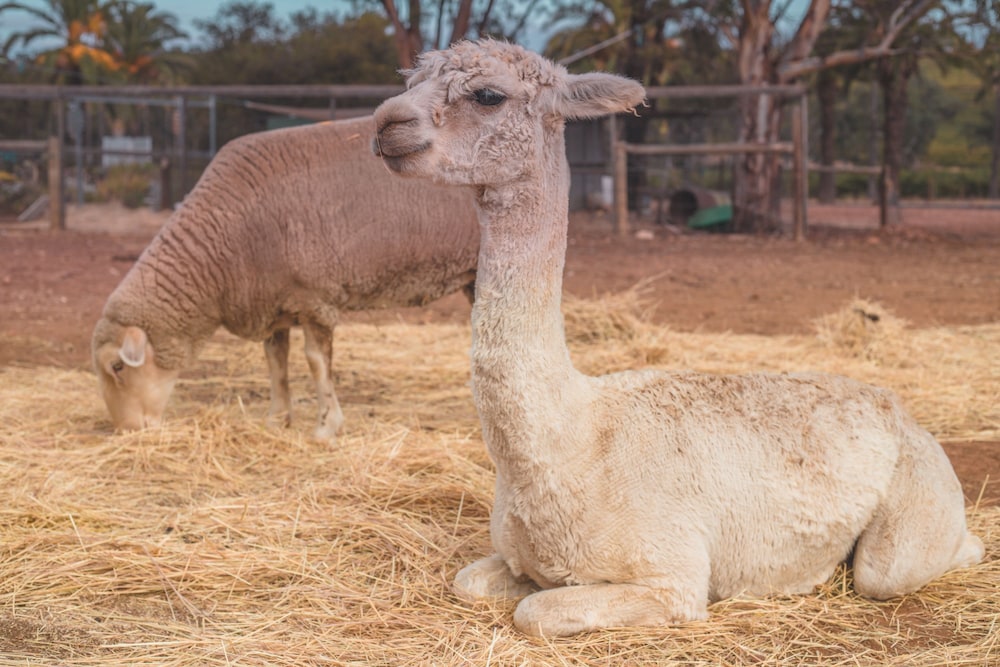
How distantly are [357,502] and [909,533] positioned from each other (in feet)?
7.26

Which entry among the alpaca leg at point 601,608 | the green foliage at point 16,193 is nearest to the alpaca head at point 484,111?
the alpaca leg at point 601,608

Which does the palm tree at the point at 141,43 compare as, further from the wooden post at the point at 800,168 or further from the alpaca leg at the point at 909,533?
the alpaca leg at the point at 909,533

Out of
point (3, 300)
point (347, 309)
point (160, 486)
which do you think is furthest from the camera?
point (3, 300)

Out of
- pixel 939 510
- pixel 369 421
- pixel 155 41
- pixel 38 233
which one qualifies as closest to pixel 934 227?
pixel 38 233

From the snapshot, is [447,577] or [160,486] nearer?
[447,577]

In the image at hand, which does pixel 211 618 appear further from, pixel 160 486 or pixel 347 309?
pixel 347 309

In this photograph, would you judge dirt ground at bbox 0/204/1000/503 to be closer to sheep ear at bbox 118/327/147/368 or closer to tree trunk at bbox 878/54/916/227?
sheep ear at bbox 118/327/147/368

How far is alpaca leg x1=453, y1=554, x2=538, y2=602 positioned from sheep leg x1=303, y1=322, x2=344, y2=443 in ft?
7.71

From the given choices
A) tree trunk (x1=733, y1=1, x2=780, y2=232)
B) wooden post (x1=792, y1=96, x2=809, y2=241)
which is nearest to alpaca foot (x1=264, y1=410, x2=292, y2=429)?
wooden post (x1=792, y1=96, x2=809, y2=241)

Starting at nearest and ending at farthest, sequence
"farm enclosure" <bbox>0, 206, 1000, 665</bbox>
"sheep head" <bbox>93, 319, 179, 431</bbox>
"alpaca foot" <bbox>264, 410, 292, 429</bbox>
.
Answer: "farm enclosure" <bbox>0, 206, 1000, 665</bbox> < "sheep head" <bbox>93, 319, 179, 431</bbox> < "alpaca foot" <bbox>264, 410, 292, 429</bbox>

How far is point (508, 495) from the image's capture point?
3227mm

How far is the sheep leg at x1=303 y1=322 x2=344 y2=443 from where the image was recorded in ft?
19.0

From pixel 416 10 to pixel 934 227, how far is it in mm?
10682

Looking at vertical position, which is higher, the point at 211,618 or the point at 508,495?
the point at 508,495
